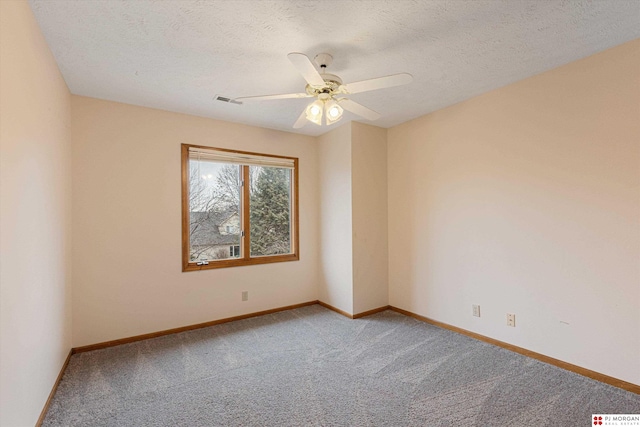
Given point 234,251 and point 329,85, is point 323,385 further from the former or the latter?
point 329,85

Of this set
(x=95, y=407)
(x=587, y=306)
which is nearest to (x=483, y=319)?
(x=587, y=306)

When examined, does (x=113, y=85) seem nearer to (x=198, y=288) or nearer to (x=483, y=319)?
(x=198, y=288)

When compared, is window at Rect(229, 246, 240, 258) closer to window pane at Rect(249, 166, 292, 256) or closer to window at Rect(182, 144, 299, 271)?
window at Rect(182, 144, 299, 271)

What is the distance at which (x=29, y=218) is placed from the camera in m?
1.69

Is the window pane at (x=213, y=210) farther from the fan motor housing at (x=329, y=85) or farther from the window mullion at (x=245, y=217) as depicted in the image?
the fan motor housing at (x=329, y=85)

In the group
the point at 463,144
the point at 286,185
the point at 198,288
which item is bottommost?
the point at 198,288

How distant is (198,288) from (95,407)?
4.96 ft

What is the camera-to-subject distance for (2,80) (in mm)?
1335

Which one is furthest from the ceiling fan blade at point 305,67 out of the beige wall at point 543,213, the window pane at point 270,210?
the window pane at point 270,210

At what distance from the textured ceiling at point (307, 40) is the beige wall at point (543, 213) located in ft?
1.11

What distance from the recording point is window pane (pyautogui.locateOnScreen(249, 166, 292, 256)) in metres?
3.93

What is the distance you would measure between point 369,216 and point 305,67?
96.4 inches

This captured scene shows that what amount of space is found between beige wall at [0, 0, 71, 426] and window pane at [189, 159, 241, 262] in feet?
4.08

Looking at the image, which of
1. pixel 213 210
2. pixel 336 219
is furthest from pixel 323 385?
pixel 213 210
